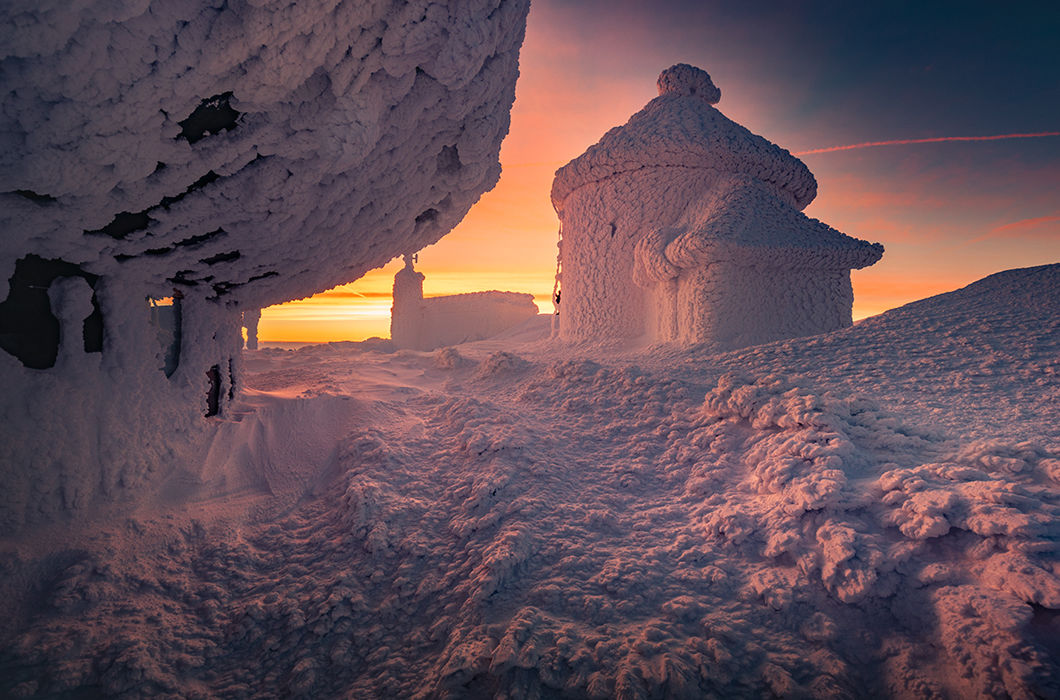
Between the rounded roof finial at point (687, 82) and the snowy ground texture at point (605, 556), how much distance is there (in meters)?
7.03

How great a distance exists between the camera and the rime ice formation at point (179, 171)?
1.83 meters

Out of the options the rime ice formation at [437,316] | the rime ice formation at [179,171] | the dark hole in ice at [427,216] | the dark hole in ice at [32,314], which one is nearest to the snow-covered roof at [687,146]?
the rime ice formation at [179,171]

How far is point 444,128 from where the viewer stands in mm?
3273

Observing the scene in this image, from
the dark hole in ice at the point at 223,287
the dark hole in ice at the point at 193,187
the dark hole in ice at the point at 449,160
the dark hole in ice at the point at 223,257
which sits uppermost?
the dark hole in ice at the point at 449,160

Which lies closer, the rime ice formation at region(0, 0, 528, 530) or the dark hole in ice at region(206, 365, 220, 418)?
the rime ice formation at region(0, 0, 528, 530)

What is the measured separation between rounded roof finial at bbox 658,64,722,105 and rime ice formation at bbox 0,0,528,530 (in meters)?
7.04

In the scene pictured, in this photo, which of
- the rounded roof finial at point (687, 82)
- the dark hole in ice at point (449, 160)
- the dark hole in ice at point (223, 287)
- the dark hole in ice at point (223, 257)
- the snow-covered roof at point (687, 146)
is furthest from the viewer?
the rounded roof finial at point (687, 82)

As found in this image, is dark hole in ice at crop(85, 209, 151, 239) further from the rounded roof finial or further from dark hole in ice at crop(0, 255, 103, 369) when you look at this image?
the rounded roof finial

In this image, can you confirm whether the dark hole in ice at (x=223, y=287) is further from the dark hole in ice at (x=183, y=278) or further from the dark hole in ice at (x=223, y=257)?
the dark hole in ice at (x=223, y=257)

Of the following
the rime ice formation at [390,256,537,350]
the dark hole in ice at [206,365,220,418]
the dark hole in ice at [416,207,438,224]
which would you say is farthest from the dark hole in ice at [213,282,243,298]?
the rime ice formation at [390,256,537,350]

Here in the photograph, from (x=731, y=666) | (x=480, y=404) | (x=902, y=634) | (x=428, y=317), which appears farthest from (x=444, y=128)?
(x=428, y=317)

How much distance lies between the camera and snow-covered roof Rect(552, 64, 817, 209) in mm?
7902

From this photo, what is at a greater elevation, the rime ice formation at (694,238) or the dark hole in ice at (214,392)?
the rime ice formation at (694,238)

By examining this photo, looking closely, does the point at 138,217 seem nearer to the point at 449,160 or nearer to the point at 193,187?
the point at 193,187
